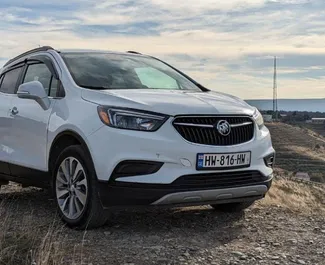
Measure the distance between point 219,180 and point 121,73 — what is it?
1717mm

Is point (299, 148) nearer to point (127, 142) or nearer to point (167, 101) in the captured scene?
point (167, 101)

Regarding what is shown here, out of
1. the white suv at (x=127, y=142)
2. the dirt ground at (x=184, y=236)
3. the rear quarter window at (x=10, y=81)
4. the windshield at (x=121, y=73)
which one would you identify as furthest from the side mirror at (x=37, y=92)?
the dirt ground at (x=184, y=236)

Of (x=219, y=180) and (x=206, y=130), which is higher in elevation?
(x=206, y=130)

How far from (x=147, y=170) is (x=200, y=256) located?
82cm

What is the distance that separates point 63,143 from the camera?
506 cm

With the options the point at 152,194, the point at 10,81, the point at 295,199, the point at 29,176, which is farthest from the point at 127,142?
the point at 295,199

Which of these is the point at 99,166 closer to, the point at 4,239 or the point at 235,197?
the point at 4,239

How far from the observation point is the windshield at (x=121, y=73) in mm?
5293

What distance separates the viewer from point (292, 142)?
67.8 metres

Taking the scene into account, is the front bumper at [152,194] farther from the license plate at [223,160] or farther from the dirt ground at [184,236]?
the dirt ground at [184,236]

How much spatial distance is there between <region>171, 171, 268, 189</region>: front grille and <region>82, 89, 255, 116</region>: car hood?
0.54 metres

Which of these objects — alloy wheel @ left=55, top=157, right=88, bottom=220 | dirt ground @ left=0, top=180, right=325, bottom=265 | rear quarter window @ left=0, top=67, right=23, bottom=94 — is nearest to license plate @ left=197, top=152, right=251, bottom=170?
dirt ground @ left=0, top=180, right=325, bottom=265

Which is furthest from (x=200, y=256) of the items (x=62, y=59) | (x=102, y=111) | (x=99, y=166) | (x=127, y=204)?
(x=62, y=59)

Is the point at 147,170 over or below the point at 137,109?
below
